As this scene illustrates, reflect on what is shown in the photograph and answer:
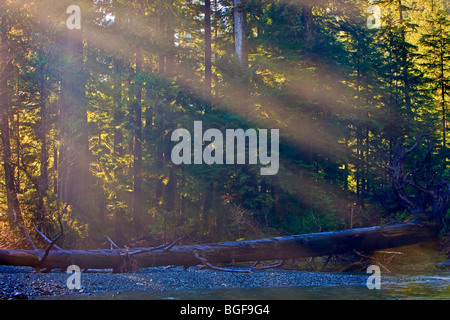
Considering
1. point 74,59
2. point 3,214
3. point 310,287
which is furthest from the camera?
point 74,59

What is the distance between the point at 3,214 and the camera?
14.6 m

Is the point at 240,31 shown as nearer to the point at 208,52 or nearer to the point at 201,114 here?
the point at 208,52

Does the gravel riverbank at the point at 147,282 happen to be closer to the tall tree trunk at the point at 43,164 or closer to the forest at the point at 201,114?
the tall tree trunk at the point at 43,164

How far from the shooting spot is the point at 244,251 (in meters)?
12.2

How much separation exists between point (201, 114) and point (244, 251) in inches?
389

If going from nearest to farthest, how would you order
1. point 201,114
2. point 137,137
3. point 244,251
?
point 244,251 → point 201,114 → point 137,137

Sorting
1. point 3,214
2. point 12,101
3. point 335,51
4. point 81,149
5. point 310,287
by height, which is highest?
point 335,51

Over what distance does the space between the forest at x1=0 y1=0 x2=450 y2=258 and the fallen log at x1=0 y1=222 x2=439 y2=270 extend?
200 centimetres

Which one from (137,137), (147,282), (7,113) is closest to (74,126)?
(7,113)

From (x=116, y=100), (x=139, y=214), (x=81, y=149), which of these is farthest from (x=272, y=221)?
(x=116, y=100)

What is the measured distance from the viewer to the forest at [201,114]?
16875 millimetres

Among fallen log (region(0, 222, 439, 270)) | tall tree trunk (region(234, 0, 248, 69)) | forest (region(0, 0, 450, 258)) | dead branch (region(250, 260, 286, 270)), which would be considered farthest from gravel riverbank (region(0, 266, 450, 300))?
tall tree trunk (region(234, 0, 248, 69))
